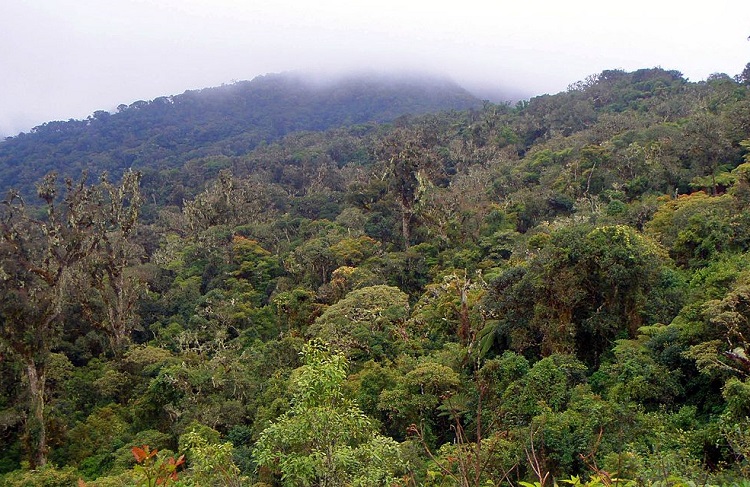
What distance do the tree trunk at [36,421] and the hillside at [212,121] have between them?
78.0m

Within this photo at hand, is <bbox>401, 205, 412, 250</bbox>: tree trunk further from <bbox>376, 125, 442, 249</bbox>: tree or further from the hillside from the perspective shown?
the hillside

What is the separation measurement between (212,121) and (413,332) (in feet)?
416

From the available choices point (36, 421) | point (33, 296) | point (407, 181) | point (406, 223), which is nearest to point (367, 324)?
point (36, 421)

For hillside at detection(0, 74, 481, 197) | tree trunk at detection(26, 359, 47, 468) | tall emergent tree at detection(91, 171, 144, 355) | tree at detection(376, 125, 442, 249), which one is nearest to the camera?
tree trunk at detection(26, 359, 47, 468)

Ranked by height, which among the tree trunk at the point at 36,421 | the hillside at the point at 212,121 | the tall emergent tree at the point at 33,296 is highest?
the hillside at the point at 212,121

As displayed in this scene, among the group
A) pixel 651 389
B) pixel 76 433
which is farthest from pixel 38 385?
pixel 651 389

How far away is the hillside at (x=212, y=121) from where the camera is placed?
4013 inches

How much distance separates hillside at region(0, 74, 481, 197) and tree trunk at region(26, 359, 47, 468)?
78045mm

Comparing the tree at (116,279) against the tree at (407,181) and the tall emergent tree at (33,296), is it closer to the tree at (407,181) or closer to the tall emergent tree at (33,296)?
the tall emergent tree at (33,296)

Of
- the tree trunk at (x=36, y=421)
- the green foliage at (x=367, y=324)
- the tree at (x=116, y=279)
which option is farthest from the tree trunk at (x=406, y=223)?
the tree trunk at (x=36, y=421)

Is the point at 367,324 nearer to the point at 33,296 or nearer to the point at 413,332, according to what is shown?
the point at 413,332

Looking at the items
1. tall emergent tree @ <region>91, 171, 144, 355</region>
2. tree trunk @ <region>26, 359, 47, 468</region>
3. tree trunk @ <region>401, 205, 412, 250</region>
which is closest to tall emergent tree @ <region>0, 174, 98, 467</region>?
tree trunk @ <region>26, 359, 47, 468</region>

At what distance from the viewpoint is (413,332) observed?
18719 millimetres

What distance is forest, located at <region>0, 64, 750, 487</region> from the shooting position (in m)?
8.16
